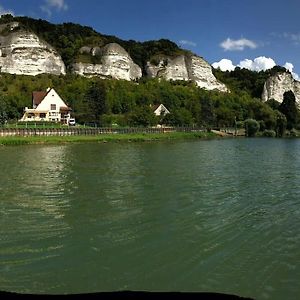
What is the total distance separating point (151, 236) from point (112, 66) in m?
139

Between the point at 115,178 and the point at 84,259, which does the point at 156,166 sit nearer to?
the point at 115,178

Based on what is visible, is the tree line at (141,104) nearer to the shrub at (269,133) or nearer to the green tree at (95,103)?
the green tree at (95,103)

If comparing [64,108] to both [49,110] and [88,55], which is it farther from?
[88,55]

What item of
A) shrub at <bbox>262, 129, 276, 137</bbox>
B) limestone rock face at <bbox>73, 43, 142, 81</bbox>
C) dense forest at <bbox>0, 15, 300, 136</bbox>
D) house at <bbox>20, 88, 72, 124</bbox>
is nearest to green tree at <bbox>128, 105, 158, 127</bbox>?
dense forest at <bbox>0, 15, 300, 136</bbox>

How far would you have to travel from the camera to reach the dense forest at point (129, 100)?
93.6m

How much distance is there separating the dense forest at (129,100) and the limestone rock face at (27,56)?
263 inches

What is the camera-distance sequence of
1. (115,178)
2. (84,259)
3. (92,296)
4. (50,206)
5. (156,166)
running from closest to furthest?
(92,296) < (84,259) < (50,206) < (115,178) < (156,166)

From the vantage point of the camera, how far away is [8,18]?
152750mm

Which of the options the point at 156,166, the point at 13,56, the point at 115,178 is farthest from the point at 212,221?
the point at 13,56

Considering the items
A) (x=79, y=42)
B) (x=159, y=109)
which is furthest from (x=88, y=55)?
(x=159, y=109)

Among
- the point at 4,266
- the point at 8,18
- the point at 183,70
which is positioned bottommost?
the point at 4,266

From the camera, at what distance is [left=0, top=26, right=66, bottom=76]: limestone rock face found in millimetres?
134875

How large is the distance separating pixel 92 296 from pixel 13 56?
138 m

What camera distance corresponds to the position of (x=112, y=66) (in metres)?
147
